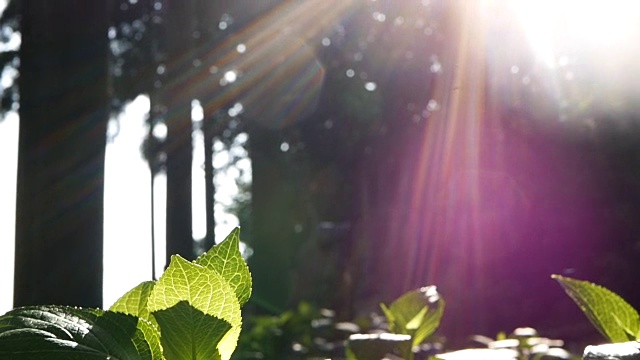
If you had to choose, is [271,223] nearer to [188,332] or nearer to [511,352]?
[511,352]

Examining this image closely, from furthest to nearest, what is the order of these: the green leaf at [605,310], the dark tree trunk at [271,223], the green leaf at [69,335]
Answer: the dark tree trunk at [271,223]
the green leaf at [605,310]
the green leaf at [69,335]

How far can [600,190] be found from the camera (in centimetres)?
1686

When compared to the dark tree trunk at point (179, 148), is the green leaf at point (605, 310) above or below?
below

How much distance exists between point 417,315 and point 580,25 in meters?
15.9

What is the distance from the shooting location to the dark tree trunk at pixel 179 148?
8.46 m

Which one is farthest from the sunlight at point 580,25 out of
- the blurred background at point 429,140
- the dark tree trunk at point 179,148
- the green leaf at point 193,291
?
the green leaf at point 193,291

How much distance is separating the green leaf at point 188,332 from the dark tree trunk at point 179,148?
7.44 metres

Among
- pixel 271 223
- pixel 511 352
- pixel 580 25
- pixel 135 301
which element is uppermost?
pixel 580 25

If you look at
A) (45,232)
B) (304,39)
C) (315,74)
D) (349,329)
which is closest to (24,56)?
(45,232)

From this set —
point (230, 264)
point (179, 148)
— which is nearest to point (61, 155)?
point (230, 264)

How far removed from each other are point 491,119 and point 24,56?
51.9ft

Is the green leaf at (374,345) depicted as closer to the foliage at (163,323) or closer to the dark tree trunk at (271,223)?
the foliage at (163,323)

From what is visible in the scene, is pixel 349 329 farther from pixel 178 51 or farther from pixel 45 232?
pixel 178 51

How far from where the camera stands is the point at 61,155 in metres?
3.64
